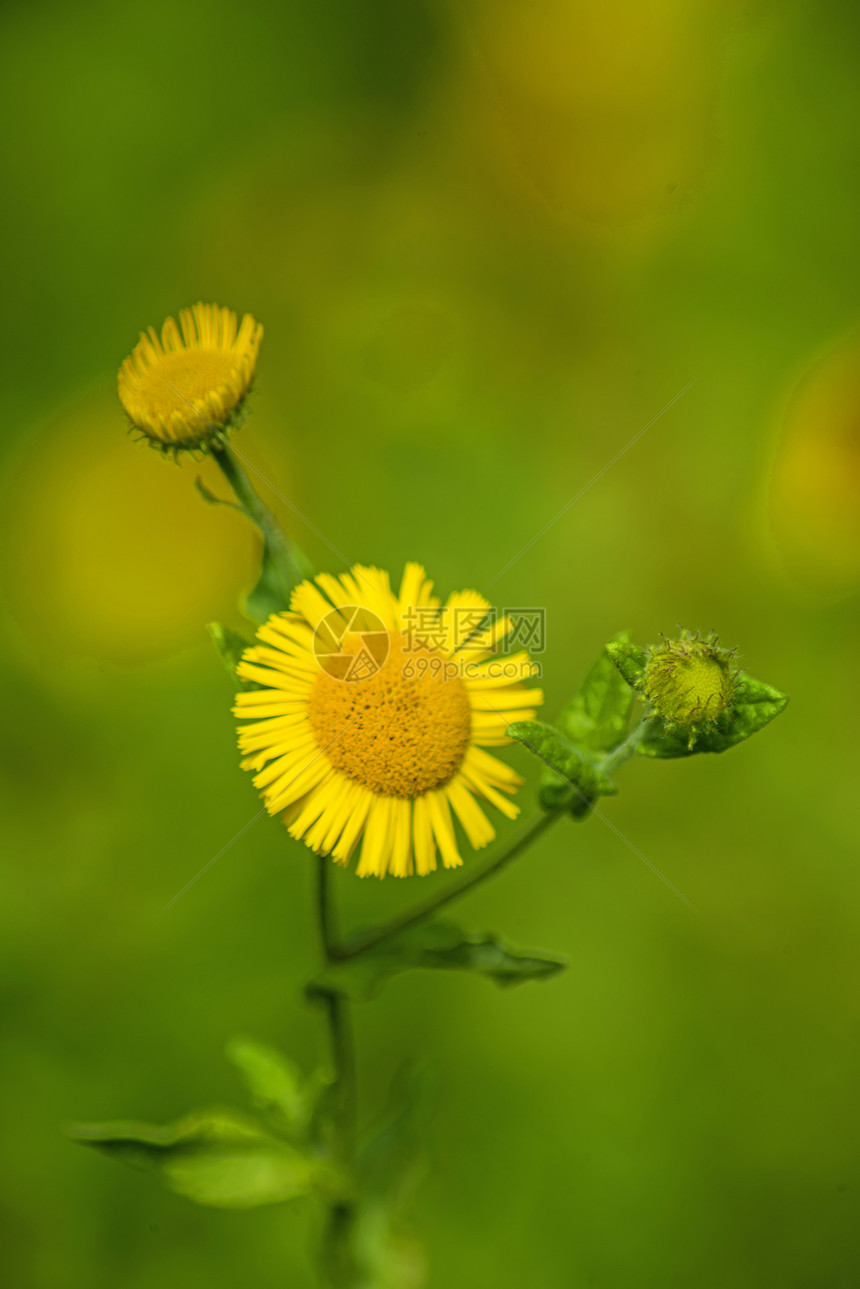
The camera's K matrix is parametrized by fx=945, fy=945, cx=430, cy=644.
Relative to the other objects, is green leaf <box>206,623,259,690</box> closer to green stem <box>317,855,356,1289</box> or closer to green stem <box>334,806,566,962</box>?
green stem <box>317,855,356,1289</box>

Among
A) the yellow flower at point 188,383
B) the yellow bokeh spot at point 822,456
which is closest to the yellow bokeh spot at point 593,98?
the yellow bokeh spot at point 822,456

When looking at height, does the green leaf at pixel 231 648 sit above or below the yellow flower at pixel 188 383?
below

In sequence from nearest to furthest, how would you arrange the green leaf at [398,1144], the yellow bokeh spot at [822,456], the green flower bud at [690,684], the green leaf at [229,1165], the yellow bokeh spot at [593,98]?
the green flower bud at [690,684], the green leaf at [229,1165], the green leaf at [398,1144], the yellow bokeh spot at [822,456], the yellow bokeh spot at [593,98]

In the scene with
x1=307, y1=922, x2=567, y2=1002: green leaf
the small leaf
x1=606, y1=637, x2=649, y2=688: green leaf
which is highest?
x1=606, y1=637, x2=649, y2=688: green leaf

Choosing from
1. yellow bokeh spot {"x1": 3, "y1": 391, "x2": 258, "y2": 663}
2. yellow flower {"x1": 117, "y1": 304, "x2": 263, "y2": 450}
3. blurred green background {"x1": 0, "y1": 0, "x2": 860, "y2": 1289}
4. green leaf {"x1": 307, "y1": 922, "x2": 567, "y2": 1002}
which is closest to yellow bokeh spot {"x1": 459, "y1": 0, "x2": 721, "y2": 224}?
blurred green background {"x1": 0, "y1": 0, "x2": 860, "y2": 1289}

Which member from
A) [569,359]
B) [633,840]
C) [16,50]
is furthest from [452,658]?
[16,50]

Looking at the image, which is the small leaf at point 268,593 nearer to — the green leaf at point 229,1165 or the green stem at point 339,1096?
the green stem at point 339,1096
